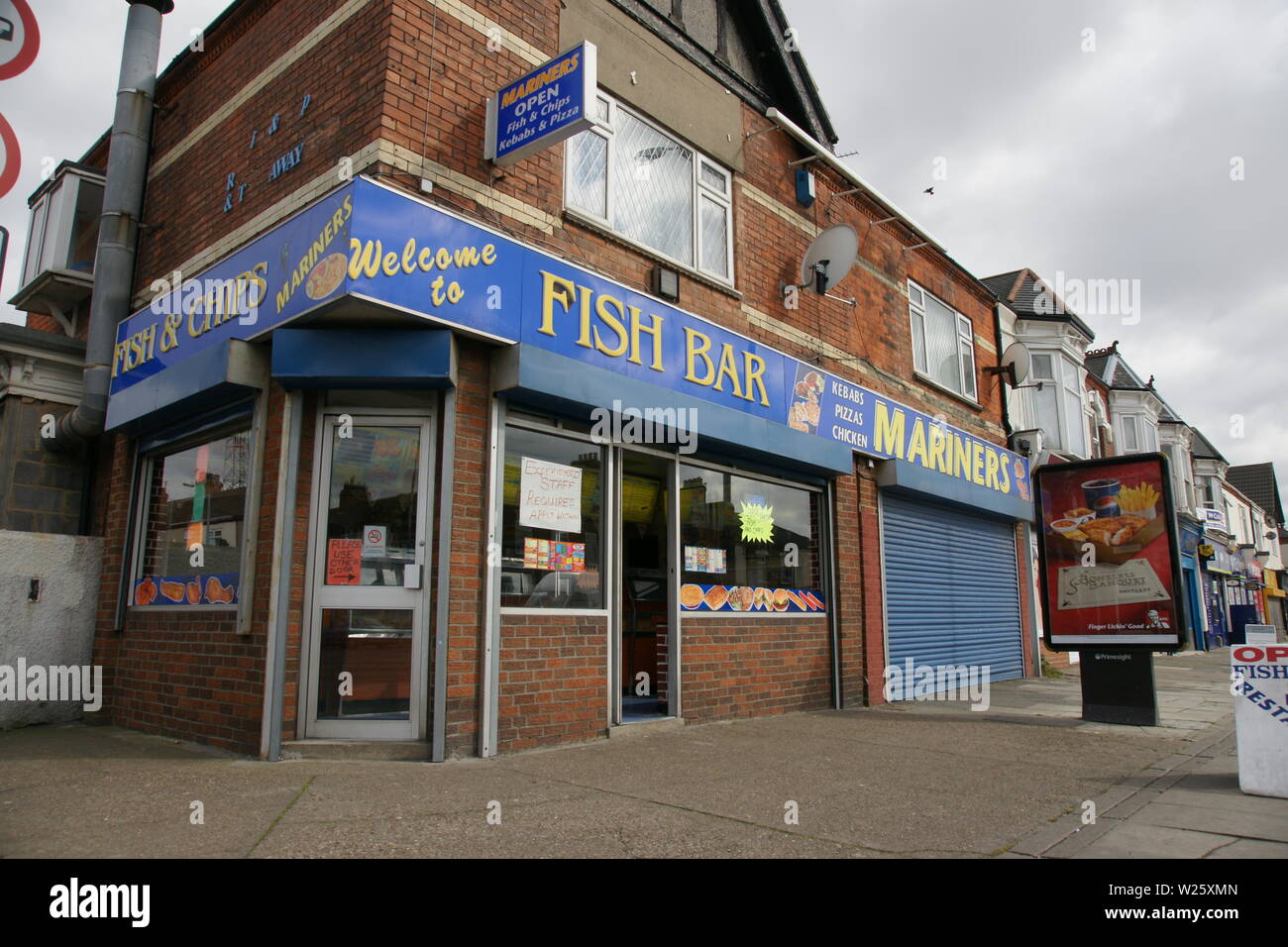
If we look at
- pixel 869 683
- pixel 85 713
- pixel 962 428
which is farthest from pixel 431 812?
pixel 962 428

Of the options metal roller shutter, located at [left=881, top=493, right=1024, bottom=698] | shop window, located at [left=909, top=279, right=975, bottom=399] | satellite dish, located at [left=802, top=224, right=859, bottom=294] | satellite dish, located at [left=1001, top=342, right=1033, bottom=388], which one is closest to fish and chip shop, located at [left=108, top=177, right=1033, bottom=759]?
satellite dish, located at [left=802, top=224, right=859, bottom=294]

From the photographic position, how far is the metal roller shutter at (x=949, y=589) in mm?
11164

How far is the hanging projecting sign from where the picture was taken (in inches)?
243

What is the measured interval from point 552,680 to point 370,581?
155 cm

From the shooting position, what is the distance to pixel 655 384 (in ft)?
24.9

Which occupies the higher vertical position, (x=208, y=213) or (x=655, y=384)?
(x=208, y=213)

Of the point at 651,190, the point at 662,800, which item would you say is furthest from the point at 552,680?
the point at 651,190

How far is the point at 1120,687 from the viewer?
847 centimetres

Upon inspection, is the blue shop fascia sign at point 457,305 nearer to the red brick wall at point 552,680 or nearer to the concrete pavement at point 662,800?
the red brick wall at point 552,680

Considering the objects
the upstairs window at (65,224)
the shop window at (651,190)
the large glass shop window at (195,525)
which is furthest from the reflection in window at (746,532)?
the upstairs window at (65,224)

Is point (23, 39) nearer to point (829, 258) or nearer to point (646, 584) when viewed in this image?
point (646, 584)
